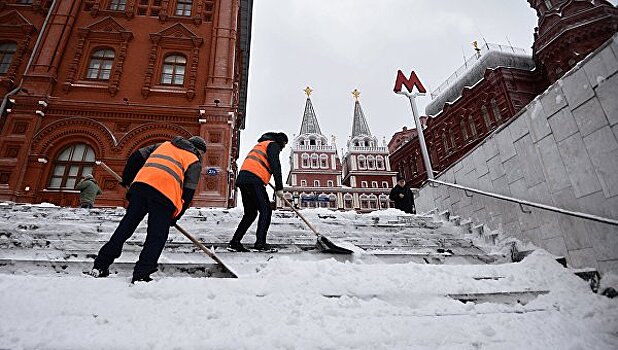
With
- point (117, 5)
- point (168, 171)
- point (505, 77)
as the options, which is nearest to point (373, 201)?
point (505, 77)

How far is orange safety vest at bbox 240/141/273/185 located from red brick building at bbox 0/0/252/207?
7.20m

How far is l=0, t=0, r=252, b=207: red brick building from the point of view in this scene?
1122cm

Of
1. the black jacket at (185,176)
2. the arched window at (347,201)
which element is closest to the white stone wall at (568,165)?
the black jacket at (185,176)

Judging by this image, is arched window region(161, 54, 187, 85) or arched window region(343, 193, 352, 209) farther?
arched window region(343, 193, 352, 209)

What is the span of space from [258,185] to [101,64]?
533 inches

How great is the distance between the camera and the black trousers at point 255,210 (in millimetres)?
4180

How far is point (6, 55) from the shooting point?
43.9 feet

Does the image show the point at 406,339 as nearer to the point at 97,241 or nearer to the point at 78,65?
the point at 97,241

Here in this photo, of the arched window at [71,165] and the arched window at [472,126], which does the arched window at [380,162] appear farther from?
the arched window at [71,165]

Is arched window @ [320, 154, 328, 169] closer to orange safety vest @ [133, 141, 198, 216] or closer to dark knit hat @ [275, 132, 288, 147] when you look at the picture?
dark knit hat @ [275, 132, 288, 147]

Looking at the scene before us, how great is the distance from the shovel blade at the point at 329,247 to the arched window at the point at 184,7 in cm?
1613

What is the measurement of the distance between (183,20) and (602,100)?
16885mm

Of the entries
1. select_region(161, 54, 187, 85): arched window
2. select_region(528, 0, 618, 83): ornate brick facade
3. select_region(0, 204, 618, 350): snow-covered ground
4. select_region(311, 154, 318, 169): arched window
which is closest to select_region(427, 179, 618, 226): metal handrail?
select_region(0, 204, 618, 350): snow-covered ground

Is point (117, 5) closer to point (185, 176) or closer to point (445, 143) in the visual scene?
point (185, 176)
